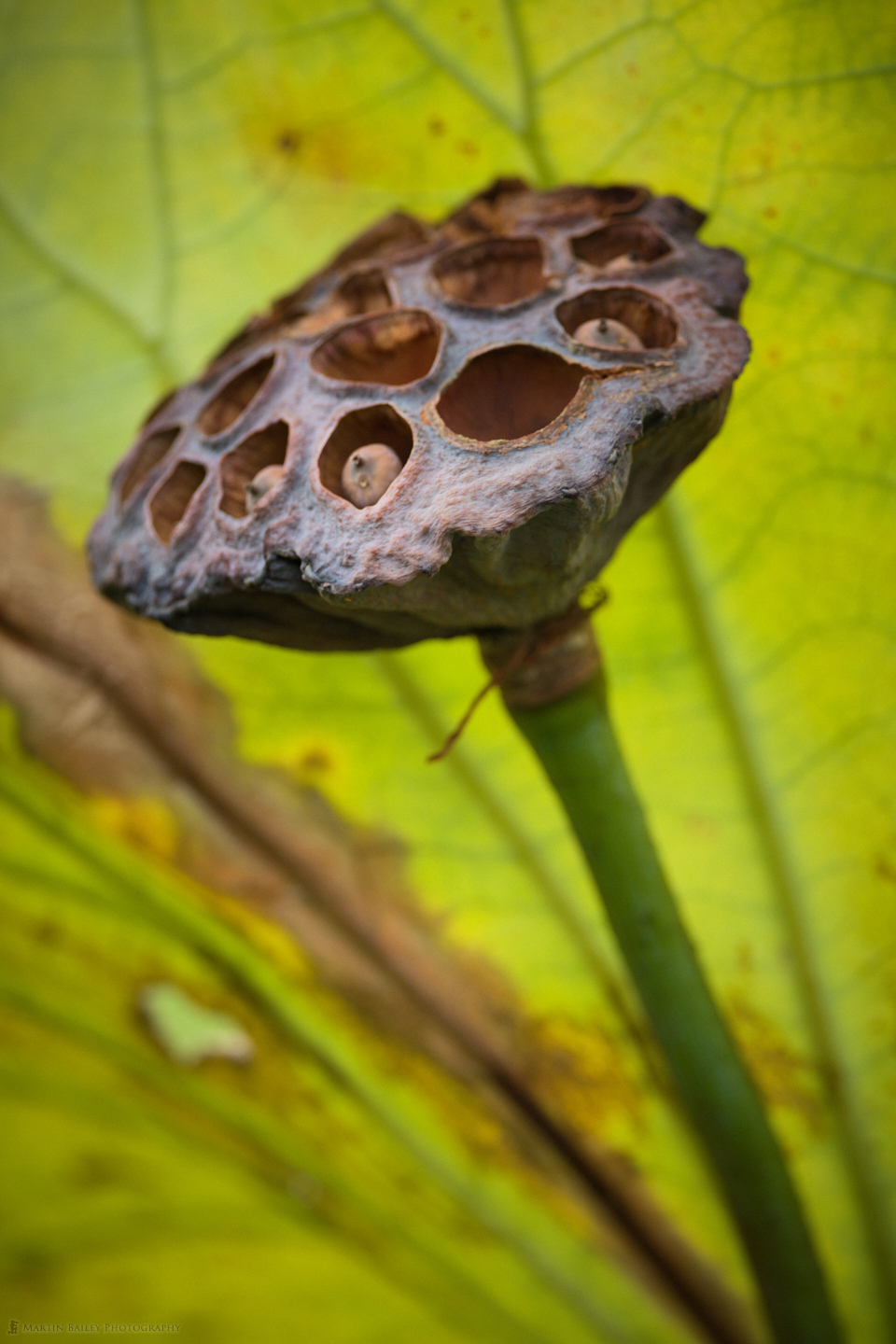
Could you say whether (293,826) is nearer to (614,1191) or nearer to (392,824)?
(392,824)

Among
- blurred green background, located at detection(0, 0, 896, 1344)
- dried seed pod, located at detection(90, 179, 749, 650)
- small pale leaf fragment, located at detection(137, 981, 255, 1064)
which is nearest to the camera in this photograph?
dried seed pod, located at detection(90, 179, 749, 650)

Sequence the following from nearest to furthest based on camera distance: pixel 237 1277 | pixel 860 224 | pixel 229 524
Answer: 1. pixel 229 524
2. pixel 860 224
3. pixel 237 1277

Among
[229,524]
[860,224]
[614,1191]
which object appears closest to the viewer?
[229,524]

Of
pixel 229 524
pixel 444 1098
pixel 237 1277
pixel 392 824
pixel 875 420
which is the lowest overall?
pixel 237 1277

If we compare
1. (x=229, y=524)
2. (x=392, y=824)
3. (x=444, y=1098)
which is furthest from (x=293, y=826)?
(x=229, y=524)

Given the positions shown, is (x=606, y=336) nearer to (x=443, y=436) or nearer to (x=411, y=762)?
(x=443, y=436)

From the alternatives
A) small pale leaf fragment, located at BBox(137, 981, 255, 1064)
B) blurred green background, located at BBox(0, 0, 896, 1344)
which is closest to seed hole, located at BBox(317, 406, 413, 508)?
blurred green background, located at BBox(0, 0, 896, 1344)

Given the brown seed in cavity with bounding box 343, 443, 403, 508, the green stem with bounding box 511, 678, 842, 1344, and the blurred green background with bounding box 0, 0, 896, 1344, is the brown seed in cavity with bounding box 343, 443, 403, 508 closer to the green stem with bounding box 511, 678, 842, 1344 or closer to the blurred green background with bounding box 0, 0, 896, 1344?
the green stem with bounding box 511, 678, 842, 1344
